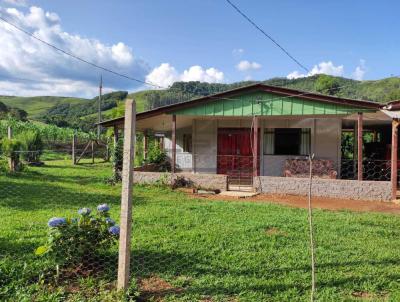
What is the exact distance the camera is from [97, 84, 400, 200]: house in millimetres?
12141

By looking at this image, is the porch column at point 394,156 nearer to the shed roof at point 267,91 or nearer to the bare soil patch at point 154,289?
the shed roof at point 267,91

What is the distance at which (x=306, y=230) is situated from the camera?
7.02 metres

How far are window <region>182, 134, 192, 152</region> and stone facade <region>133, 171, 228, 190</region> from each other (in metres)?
3.97

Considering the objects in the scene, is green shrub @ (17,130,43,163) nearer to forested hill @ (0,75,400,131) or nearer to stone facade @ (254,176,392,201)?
forested hill @ (0,75,400,131)

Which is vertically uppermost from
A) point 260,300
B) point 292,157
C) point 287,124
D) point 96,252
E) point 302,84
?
point 302,84

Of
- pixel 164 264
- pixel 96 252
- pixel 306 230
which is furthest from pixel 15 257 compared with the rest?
pixel 306 230

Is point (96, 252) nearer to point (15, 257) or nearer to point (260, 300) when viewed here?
point (15, 257)

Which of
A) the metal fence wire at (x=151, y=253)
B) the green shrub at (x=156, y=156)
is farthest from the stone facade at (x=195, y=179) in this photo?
the metal fence wire at (x=151, y=253)

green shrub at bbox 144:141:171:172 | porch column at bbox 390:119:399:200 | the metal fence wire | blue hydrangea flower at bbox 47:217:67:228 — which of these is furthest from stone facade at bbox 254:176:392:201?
blue hydrangea flower at bbox 47:217:67:228

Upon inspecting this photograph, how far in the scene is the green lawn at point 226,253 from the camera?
13.6 ft

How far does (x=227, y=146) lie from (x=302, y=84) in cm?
718

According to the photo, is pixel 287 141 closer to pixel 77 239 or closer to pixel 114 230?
pixel 114 230

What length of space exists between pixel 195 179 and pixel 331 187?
4.53 m

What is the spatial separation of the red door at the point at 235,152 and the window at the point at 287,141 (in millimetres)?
556
